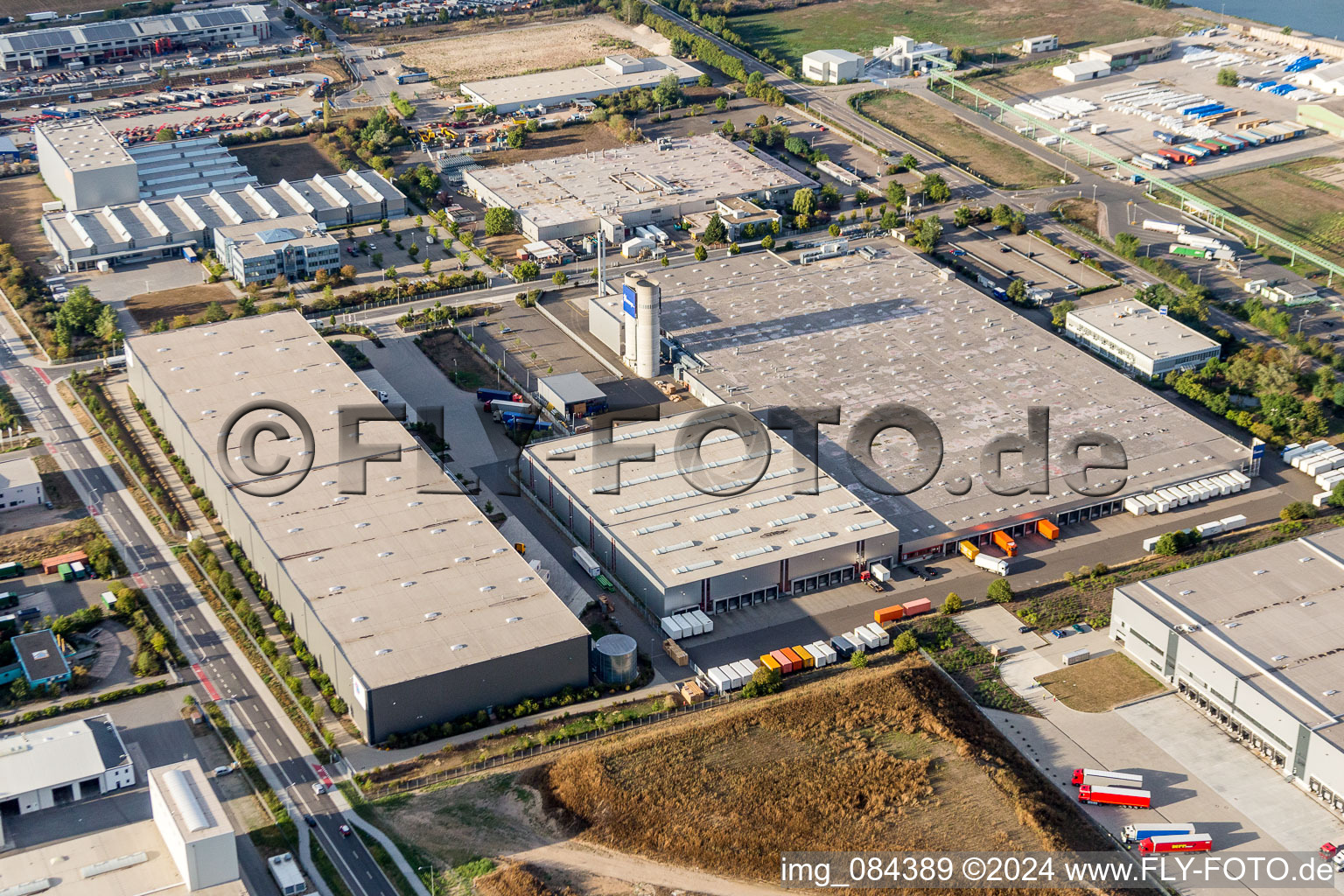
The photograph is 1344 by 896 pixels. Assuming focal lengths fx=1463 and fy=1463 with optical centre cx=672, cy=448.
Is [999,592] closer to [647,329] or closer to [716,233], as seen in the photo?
[647,329]

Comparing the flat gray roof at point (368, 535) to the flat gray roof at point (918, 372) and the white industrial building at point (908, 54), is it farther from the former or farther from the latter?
the white industrial building at point (908, 54)

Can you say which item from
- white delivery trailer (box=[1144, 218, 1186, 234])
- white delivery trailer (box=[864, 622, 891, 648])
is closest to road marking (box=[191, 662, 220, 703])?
white delivery trailer (box=[864, 622, 891, 648])

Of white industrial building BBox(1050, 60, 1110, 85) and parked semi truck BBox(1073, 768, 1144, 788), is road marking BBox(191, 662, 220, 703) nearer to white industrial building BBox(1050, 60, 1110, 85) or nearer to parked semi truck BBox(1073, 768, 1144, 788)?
parked semi truck BBox(1073, 768, 1144, 788)

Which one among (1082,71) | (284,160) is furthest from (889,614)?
(1082,71)

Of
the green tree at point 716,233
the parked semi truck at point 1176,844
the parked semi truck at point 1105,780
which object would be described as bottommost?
the parked semi truck at point 1176,844

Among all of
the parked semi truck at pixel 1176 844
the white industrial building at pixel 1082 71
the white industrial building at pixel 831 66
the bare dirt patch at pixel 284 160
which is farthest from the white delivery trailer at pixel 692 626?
the white industrial building at pixel 1082 71

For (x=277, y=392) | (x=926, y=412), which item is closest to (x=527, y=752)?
(x=277, y=392)

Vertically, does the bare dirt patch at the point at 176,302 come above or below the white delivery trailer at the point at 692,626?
above
